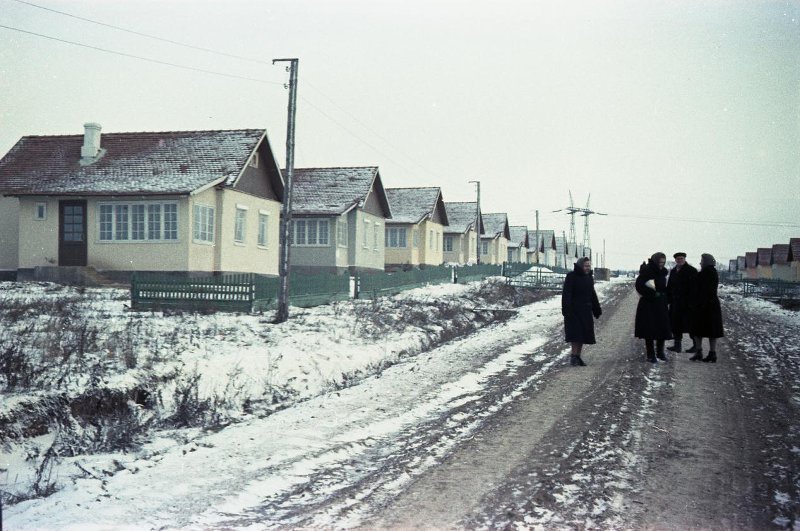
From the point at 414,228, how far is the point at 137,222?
21390 mm

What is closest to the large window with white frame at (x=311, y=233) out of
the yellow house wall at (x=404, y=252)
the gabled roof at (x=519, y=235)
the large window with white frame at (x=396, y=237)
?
the yellow house wall at (x=404, y=252)

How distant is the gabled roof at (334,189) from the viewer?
30953 millimetres

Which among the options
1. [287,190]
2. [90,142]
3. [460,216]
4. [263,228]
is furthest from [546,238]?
[287,190]

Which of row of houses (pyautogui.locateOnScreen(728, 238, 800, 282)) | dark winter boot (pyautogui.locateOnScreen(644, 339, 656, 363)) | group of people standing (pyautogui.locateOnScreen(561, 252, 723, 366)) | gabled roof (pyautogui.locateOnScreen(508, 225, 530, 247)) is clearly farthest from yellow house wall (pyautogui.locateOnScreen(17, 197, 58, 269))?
gabled roof (pyautogui.locateOnScreen(508, 225, 530, 247))

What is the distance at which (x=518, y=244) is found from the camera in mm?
76812

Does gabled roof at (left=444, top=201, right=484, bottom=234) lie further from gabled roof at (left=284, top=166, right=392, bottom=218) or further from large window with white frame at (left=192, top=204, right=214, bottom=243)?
large window with white frame at (left=192, top=204, right=214, bottom=243)

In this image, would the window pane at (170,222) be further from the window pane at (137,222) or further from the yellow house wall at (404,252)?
the yellow house wall at (404,252)

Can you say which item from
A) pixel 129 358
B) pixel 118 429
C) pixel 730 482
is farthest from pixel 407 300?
pixel 730 482

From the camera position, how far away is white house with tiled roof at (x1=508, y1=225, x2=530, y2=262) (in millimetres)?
76863

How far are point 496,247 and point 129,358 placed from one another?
5598 centimetres

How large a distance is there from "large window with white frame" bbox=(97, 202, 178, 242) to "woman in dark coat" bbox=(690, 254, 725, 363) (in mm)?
16013

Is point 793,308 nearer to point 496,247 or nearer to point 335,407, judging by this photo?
point 335,407

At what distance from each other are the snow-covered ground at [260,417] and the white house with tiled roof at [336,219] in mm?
15984

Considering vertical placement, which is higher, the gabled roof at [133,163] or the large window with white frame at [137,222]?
the gabled roof at [133,163]
